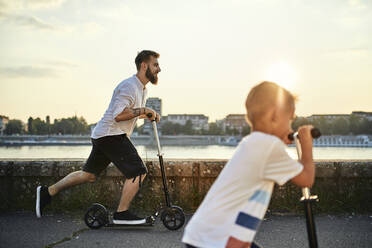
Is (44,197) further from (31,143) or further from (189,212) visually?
(31,143)

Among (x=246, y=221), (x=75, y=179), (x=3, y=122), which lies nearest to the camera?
(x=246, y=221)

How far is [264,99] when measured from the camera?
171 centimetres

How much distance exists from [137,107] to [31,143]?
355 feet

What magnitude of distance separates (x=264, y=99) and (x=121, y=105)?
92.1 inches

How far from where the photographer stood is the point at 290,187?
15.9 feet

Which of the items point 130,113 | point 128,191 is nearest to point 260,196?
point 130,113

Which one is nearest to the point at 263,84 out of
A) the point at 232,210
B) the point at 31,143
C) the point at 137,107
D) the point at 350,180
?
the point at 232,210

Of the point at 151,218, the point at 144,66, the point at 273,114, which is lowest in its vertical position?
the point at 151,218

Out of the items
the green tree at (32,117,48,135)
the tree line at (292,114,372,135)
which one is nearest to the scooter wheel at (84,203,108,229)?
the tree line at (292,114,372,135)

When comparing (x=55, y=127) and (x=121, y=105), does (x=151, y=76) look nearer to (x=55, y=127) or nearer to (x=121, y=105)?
(x=121, y=105)

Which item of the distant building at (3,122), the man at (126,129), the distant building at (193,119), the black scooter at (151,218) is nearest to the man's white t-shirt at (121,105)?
the man at (126,129)

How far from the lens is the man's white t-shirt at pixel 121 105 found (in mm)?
3867

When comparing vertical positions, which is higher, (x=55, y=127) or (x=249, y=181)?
(x=55, y=127)

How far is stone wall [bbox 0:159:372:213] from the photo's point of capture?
4.82m
